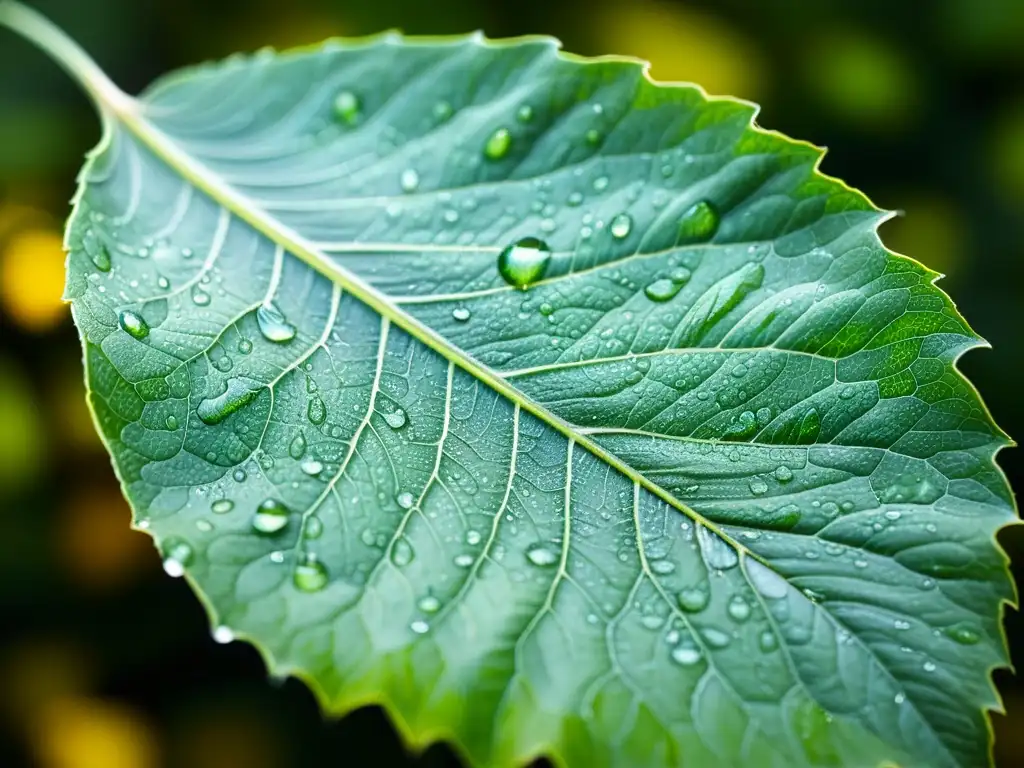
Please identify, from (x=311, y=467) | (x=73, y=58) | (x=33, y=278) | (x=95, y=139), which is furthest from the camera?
(x=95, y=139)

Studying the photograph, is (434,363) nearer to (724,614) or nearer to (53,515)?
(724,614)

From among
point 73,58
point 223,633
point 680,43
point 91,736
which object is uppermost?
point 680,43

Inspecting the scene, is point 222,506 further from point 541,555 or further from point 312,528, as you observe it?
point 541,555

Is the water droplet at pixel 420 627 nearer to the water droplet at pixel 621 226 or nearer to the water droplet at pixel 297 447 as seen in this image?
the water droplet at pixel 297 447

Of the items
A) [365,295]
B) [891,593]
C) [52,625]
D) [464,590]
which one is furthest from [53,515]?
[891,593]

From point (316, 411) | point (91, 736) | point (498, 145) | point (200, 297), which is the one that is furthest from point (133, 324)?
point (91, 736)

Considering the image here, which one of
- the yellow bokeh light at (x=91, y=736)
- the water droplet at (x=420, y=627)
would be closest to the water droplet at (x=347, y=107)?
the water droplet at (x=420, y=627)

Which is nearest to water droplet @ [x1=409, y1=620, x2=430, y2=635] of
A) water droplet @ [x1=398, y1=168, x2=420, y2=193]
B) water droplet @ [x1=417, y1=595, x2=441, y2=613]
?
water droplet @ [x1=417, y1=595, x2=441, y2=613]
